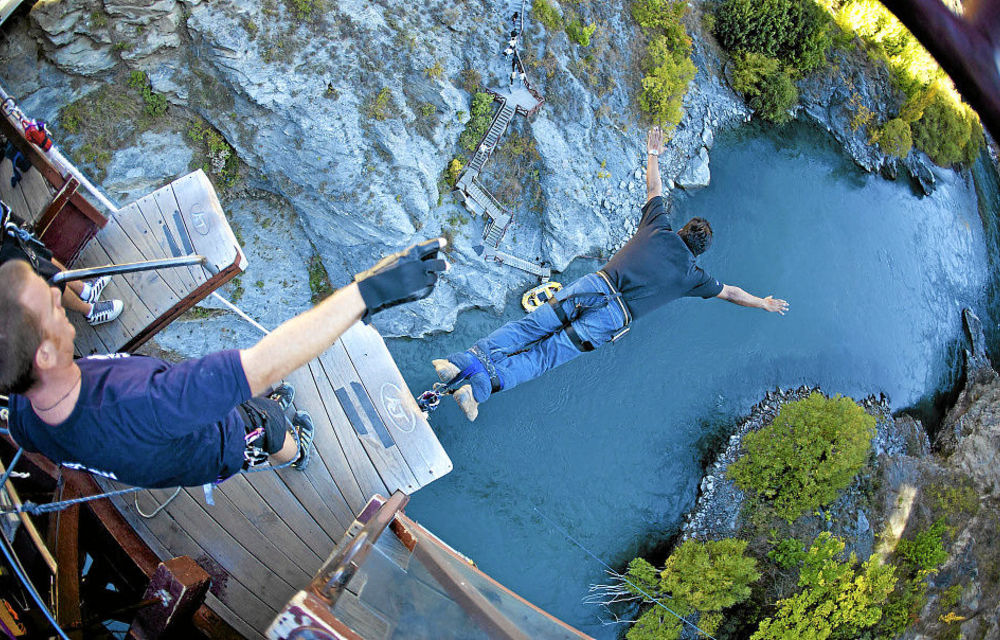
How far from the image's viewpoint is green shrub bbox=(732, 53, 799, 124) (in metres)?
13.9

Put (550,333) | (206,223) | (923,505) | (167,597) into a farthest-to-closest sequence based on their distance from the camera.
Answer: (923,505)
(550,333)
(206,223)
(167,597)

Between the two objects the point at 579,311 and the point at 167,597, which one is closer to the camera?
the point at 167,597

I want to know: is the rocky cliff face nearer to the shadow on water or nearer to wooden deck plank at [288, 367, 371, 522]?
the shadow on water

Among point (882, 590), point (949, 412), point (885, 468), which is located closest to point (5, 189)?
point (882, 590)

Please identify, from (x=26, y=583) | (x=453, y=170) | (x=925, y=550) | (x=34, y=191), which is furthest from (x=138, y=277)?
(x=925, y=550)

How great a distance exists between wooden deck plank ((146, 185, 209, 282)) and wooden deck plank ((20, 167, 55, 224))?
128 cm

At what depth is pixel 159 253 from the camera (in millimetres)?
5352

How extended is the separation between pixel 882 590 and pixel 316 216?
13.2 m

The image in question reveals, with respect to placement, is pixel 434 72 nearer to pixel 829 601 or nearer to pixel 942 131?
pixel 829 601

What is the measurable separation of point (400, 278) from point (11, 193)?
5.59 m

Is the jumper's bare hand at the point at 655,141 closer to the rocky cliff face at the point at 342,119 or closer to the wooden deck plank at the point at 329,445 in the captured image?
the wooden deck plank at the point at 329,445

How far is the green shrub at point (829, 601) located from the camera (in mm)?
10414

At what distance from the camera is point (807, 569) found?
35.8 ft

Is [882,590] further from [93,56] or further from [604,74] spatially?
[93,56]
